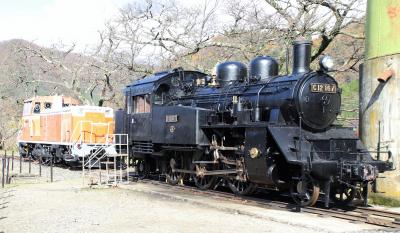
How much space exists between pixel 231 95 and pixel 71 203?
16.3ft

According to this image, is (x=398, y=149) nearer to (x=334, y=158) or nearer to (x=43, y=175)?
(x=334, y=158)

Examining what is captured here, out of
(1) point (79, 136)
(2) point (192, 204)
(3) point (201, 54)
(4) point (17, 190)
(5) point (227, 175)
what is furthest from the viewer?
(3) point (201, 54)

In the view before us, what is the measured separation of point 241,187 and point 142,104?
5.19 metres

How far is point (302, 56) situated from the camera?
1188 cm

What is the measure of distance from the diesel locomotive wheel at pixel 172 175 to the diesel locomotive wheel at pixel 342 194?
16.6 feet

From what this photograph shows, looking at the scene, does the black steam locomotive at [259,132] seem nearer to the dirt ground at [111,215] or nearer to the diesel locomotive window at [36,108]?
the dirt ground at [111,215]

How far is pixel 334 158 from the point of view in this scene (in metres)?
10.8

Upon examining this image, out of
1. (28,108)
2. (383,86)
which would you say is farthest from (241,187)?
(28,108)

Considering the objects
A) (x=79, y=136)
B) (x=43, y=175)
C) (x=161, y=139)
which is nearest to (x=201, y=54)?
(x=79, y=136)

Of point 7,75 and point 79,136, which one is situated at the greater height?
point 7,75

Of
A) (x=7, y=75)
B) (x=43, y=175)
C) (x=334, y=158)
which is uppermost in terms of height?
(x=7, y=75)

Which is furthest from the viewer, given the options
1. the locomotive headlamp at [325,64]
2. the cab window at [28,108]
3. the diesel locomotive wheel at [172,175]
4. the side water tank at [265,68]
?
the cab window at [28,108]

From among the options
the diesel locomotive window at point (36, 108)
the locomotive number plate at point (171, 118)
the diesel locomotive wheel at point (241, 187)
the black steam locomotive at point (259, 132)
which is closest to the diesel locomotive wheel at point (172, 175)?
the black steam locomotive at point (259, 132)

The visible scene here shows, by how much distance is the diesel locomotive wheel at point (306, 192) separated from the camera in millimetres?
10578
